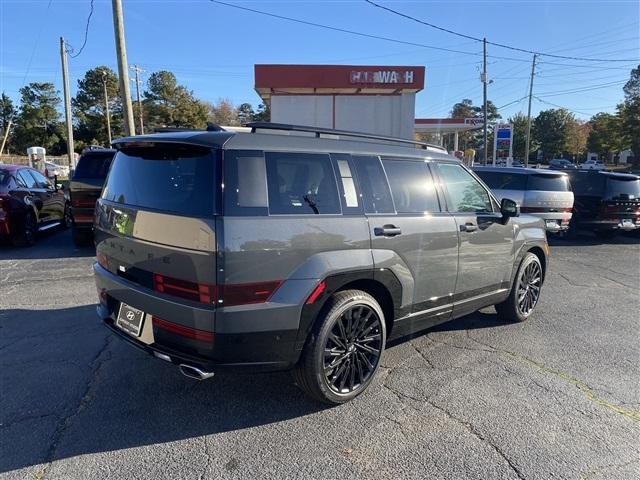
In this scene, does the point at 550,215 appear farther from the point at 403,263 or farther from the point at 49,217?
the point at 49,217

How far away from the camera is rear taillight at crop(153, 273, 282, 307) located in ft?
8.46

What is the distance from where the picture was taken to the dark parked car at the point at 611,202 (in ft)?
35.1

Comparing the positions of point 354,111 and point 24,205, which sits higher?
point 354,111

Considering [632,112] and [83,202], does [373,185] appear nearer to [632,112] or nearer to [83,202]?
[83,202]

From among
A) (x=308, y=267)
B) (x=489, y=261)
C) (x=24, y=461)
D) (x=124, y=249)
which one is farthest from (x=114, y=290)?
(x=489, y=261)

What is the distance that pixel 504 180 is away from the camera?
35.0 feet

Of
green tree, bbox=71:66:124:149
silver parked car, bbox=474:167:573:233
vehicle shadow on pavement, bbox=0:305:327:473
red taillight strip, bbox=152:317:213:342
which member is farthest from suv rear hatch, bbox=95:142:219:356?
green tree, bbox=71:66:124:149

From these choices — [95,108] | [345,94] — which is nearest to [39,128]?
[95,108]

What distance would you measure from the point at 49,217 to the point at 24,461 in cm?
873

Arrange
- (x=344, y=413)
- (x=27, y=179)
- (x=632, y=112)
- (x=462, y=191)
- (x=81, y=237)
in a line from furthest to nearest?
(x=632, y=112) → (x=27, y=179) → (x=81, y=237) → (x=462, y=191) → (x=344, y=413)

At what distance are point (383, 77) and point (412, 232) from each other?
16.2 metres

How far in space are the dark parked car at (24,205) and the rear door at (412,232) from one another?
25.1ft

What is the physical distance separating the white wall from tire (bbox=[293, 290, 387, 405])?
17190 millimetres

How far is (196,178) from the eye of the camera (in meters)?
2.73
